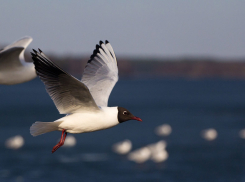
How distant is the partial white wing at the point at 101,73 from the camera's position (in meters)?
9.05

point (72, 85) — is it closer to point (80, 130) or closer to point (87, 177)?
point (80, 130)

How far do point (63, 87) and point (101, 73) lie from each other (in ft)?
7.45

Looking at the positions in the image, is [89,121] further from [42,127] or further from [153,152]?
[153,152]

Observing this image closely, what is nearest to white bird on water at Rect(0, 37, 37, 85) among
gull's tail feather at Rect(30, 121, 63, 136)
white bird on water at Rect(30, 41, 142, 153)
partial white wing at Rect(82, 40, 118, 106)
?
partial white wing at Rect(82, 40, 118, 106)

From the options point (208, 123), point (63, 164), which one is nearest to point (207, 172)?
point (63, 164)

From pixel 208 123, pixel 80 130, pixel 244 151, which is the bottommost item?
pixel 208 123

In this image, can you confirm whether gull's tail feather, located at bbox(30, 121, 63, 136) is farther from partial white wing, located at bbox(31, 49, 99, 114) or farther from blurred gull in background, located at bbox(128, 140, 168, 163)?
blurred gull in background, located at bbox(128, 140, 168, 163)

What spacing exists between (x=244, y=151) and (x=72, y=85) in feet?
131

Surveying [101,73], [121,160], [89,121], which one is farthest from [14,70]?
[121,160]

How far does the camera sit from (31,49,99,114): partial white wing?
7094mm

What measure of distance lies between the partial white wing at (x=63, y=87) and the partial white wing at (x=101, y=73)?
1.04m

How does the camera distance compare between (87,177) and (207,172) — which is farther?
(207,172)

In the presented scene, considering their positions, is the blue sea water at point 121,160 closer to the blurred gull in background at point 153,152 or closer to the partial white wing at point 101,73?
the blurred gull in background at point 153,152

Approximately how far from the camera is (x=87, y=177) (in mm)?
34000
